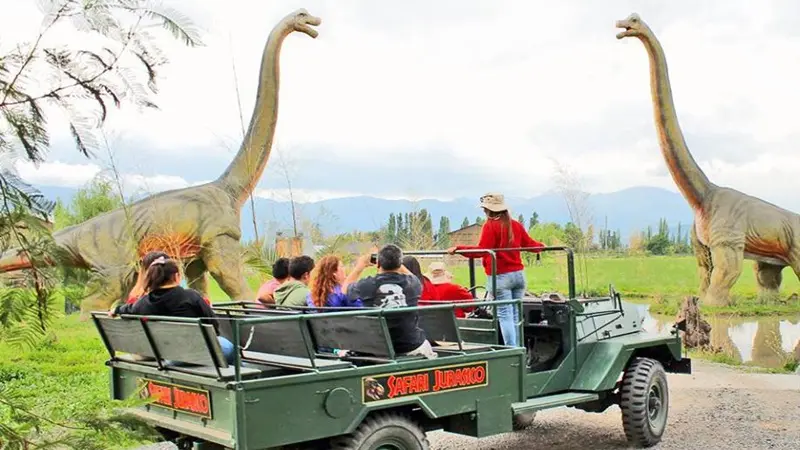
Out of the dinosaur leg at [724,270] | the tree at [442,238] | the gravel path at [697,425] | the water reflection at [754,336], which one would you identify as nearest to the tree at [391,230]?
the tree at [442,238]

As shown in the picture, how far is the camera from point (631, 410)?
23.3ft

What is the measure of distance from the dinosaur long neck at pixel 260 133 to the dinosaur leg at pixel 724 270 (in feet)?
34.9

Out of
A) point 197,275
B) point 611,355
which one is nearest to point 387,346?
point 611,355

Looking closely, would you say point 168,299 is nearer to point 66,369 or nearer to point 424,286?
point 424,286

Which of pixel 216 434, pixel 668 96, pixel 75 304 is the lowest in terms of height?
pixel 216 434

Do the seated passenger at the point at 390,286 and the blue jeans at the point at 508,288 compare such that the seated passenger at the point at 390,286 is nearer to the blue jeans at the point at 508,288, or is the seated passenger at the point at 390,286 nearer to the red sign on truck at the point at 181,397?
the blue jeans at the point at 508,288

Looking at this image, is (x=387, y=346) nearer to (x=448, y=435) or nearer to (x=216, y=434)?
(x=216, y=434)

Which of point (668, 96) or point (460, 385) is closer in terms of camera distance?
point (460, 385)

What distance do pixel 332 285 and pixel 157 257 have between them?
125 centimetres

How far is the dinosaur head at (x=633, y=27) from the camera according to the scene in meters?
17.7

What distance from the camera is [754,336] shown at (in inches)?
690

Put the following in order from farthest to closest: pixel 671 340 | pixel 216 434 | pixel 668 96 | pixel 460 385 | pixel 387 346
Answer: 1. pixel 668 96
2. pixel 671 340
3. pixel 460 385
4. pixel 387 346
5. pixel 216 434

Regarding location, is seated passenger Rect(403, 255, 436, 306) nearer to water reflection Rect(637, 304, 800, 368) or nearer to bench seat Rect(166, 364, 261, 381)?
bench seat Rect(166, 364, 261, 381)

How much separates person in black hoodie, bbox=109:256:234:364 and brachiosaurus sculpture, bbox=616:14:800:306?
14.0 m
